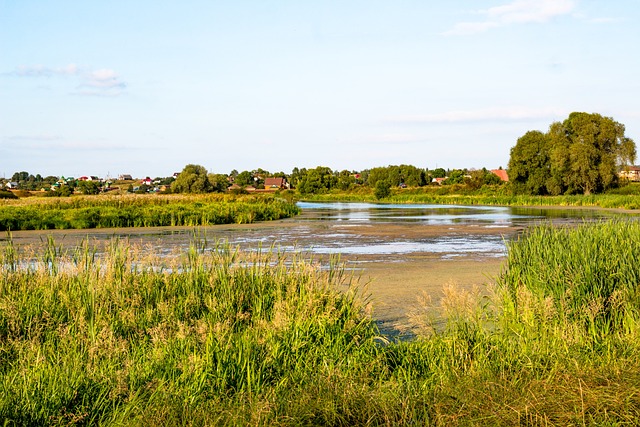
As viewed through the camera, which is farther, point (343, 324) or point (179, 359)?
point (343, 324)

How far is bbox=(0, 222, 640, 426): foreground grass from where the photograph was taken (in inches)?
178

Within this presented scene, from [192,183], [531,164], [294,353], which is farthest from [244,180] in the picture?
[294,353]

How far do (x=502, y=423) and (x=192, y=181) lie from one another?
248ft

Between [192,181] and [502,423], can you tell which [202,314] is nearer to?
[502,423]

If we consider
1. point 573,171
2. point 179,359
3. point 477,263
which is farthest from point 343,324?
point 573,171

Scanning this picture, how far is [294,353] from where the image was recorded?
587cm

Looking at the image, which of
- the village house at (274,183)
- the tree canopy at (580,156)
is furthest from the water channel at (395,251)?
the village house at (274,183)

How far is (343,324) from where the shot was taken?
6852 mm

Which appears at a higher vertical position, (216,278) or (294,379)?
(216,278)

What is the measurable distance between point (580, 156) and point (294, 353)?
184ft

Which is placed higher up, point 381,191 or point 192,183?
point 192,183

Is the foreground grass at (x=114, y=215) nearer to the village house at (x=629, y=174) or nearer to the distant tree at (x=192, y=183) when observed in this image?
the village house at (x=629, y=174)

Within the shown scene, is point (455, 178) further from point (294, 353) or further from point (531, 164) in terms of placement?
point (294, 353)

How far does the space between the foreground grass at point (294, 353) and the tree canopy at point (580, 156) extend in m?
52.3
